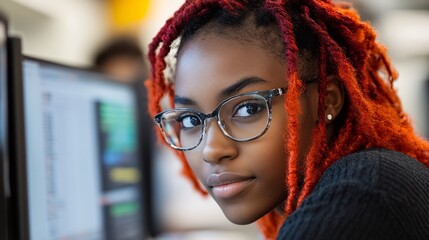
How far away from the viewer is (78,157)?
43.1 inches

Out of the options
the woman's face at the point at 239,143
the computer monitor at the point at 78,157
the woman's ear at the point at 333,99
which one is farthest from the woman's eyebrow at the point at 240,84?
the computer monitor at the point at 78,157

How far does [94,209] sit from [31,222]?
0.73ft

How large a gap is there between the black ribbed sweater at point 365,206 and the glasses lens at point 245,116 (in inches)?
5.5

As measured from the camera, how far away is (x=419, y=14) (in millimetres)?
3660

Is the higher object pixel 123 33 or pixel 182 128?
pixel 123 33

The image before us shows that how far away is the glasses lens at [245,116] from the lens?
78cm

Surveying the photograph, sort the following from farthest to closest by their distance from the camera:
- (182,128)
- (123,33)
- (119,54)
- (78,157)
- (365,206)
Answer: (123,33), (119,54), (78,157), (182,128), (365,206)

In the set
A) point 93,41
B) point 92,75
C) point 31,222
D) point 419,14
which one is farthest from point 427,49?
point 31,222

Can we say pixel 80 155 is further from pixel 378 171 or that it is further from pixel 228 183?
pixel 378 171

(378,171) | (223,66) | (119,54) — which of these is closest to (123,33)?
(119,54)

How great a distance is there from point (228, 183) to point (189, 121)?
0.13m

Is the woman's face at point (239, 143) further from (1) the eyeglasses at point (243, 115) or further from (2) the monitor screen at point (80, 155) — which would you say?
(2) the monitor screen at point (80, 155)

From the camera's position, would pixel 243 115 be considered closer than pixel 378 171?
No

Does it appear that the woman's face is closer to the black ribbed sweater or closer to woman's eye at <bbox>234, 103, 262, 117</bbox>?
woman's eye at <bbox>234, 103, 262, 117</bbox>
